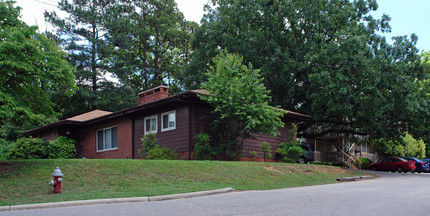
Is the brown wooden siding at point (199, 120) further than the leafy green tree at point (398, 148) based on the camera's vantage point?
No

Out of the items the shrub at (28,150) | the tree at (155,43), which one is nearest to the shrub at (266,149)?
the shrub at (28,150)

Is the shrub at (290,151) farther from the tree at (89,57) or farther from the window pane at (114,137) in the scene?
the tree at (89,57)

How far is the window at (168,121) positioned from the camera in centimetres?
2214

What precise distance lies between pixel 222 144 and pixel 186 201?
9.76 metres

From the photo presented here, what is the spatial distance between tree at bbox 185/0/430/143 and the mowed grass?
373 inches

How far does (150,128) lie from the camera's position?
929 inches

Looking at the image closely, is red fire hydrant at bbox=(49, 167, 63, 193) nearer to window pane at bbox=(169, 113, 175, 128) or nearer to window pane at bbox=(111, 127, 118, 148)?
window pane at bbox=(169, 113, 175, 128)

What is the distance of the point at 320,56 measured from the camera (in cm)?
2741

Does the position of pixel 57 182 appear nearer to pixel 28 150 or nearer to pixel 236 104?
pixel 236 104

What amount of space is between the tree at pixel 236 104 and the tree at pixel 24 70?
24.0ft

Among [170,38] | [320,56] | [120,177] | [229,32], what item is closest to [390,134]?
[320,56]

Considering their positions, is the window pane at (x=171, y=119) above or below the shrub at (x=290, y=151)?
above

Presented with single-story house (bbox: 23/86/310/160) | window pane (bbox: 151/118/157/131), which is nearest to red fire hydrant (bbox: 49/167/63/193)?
single-story house (bbox: 23/86/310/160)

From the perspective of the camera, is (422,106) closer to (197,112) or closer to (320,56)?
(320,56)
